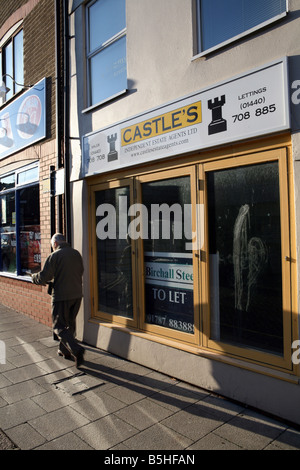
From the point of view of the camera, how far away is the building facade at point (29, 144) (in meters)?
6.77

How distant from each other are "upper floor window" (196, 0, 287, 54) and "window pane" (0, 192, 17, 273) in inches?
229

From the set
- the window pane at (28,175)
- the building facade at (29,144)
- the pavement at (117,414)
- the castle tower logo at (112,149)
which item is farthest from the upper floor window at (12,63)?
the pavement at (117,414)

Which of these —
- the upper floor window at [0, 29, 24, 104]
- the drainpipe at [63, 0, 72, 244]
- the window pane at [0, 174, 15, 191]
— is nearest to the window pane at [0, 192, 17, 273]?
the window pane at [0, 174, 15, 191]

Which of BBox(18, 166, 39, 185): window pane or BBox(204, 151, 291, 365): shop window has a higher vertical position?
BBox(18, 166, 39, 185): window pane

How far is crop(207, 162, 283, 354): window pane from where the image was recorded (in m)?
3.68

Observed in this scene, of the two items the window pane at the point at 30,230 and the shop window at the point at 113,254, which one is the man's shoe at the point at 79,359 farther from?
the window pane at the point at 30,230

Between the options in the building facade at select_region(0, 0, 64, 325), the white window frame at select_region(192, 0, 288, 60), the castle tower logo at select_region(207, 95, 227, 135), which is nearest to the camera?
the white window frame at select_region(192, 0, 288, 60)

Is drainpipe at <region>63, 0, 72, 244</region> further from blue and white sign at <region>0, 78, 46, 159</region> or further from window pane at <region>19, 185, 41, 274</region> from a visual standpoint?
window pane at <region>19, 185, 41, 274</region>

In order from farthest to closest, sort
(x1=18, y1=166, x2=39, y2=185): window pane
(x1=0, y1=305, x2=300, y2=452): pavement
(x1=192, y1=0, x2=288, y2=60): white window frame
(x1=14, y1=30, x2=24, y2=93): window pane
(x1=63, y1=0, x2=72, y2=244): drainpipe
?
(x1=14, y1=30, x2=24, y2=93): window pane, (x1=18, y1=166, x2=39, y2=185): window pane, (x1=63, y1=0, x2=72, y2=244): drainpipe, (x1=192, y1=0, x2=288, y2=60): white window frame, (x1=0, y1=305, x2=300, y2=452): pavement

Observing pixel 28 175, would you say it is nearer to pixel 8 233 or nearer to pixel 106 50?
pixel 8 233

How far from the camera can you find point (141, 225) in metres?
5.14

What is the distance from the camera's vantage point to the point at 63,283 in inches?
202

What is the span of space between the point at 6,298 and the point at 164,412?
6.08 m

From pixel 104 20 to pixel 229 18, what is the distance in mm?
2496
